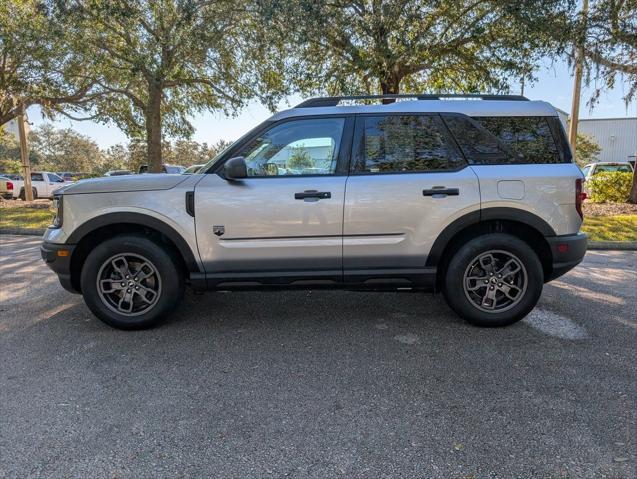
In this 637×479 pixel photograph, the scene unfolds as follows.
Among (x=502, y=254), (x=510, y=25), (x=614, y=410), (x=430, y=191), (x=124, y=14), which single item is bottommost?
(x=614, y=410)

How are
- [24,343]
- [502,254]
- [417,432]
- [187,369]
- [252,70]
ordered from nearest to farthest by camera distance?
[417,432] → [187,369] → [24,343] → [502,254] → [252,70]

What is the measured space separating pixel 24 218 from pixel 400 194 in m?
12.7

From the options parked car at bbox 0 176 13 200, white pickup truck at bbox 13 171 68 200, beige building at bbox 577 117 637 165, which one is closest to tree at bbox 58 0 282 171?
parked car at bbox 0 176 13 200

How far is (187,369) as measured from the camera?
325 centimetres

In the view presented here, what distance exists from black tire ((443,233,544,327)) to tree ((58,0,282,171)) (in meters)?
8.33

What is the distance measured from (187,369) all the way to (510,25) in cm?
995

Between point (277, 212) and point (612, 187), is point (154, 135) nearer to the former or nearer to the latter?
point (277, 212)

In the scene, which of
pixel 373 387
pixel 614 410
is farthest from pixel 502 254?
pixel 373 387

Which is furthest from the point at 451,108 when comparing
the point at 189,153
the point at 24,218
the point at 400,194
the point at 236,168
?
the point at 189,153

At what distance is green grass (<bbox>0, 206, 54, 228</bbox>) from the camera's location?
37.1 ft

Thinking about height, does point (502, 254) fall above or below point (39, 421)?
above

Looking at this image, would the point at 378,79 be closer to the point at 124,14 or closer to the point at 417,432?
the point at 124,14

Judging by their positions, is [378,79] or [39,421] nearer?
[39,421]

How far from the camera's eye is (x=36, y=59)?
12867 mm
